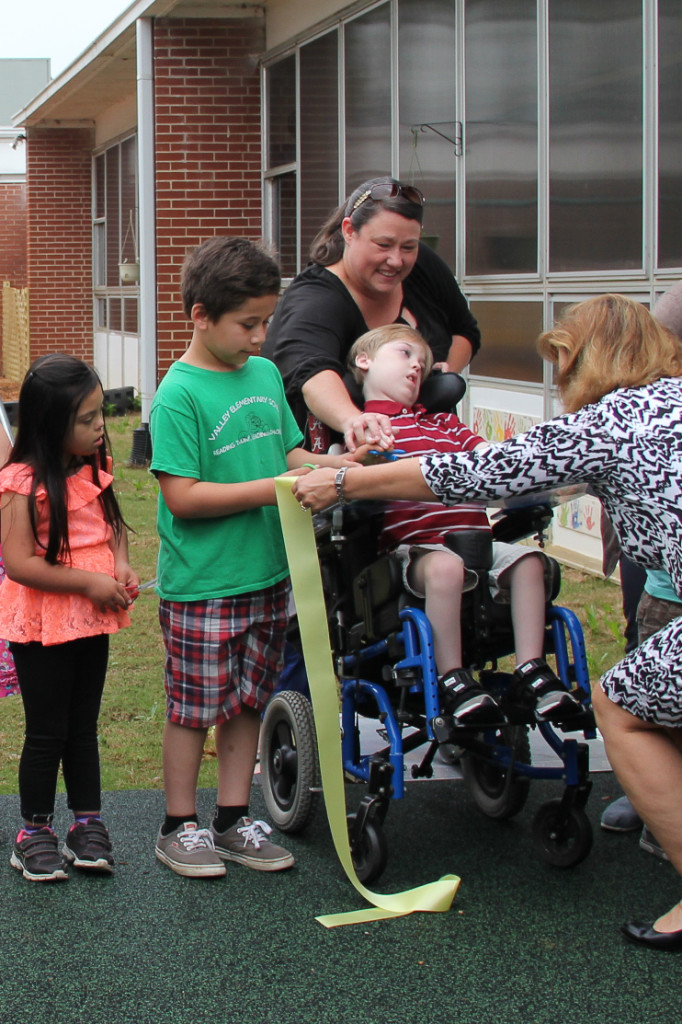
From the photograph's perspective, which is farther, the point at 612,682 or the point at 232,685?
the point at 232,685

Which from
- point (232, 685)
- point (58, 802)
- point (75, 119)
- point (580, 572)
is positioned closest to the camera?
point (232, 685)

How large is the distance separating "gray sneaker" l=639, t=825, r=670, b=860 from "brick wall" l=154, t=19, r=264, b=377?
30.8ft

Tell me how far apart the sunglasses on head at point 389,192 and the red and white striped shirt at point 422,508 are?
675mm

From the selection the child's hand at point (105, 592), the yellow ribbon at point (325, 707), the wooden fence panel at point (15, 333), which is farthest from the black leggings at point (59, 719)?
the wooden fence panel at point (15, 333)

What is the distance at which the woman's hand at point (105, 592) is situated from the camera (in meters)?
3.53

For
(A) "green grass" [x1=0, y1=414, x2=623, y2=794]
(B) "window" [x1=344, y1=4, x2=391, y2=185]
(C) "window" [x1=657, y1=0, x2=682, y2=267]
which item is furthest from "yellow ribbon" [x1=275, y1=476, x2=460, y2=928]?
(B) "window" [x1=344, y1=4, x2=391, y2=185]

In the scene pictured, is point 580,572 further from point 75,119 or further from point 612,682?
point 75,119

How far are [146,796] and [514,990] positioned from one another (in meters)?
1.81

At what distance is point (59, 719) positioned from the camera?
3613 millimetres

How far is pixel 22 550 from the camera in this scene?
3494 millimetres

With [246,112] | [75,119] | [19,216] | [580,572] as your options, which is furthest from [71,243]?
[580,572]

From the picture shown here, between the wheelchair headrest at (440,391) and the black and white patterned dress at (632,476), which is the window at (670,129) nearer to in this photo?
the wheelchair headrest at (440,391)

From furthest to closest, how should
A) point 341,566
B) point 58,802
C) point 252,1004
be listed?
point 58,802 < point 341,566 < point 252,1004

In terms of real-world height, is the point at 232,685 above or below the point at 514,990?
above
